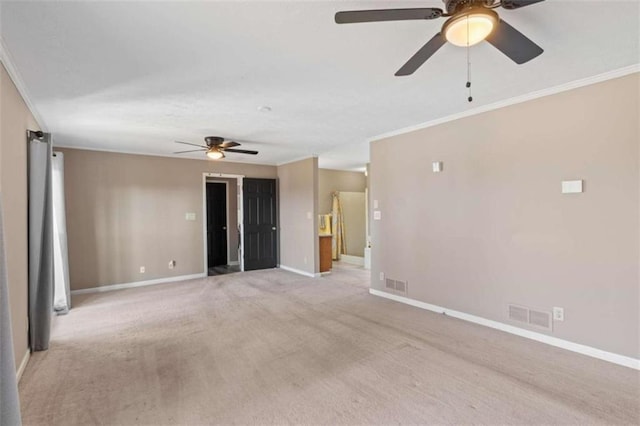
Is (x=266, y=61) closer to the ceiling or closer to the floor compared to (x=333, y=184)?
closer to the ceiling

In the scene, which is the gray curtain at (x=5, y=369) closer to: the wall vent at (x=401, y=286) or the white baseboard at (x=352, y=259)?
the wall vent at (x=401, y=286)

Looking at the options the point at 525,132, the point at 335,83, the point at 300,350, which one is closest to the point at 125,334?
the point at 300,350

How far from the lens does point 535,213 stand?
325cm

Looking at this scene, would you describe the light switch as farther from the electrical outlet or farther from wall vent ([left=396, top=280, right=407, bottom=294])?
wall vent ([left=396, top=280, right=407, bottom=294])

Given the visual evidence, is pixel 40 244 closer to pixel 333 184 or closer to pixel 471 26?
pixel 471 26

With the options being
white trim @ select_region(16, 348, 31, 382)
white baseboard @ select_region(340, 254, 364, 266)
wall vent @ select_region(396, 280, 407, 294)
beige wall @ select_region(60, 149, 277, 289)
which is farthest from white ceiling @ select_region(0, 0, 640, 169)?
white baseboard @ select_region(340, 254, 364, 266)

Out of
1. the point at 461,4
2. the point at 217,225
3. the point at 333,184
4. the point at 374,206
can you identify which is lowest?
the point at 217,225

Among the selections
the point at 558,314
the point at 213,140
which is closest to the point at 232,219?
the point at 213,140

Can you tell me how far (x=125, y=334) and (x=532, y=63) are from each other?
4844mm

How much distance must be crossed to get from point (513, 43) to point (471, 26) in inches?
14.6

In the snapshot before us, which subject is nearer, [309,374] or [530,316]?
[309,374]

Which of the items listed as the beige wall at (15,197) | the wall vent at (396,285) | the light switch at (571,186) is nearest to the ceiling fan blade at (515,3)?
the light switch at (571,186)

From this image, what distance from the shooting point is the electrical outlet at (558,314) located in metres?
3.08

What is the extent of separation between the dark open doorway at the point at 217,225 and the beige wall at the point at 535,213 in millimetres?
5455
